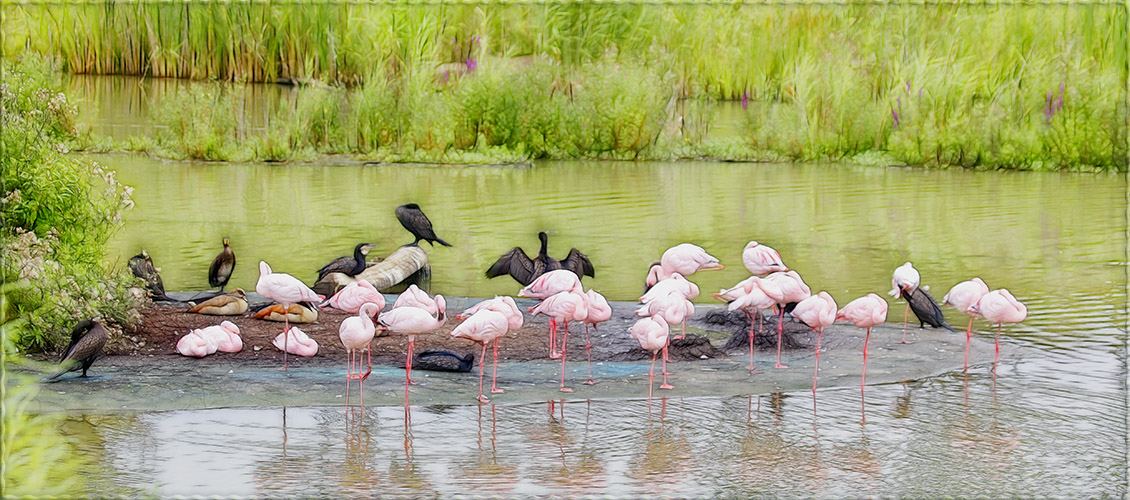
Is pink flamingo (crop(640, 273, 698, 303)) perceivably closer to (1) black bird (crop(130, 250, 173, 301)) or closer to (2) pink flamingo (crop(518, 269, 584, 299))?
(2) pink flamingo (crop(518, 269, 584, 299))

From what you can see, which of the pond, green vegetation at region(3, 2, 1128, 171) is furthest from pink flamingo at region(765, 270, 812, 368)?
green vegetation at region(3, 2, 1128, 171)

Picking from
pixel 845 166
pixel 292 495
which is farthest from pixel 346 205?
pixel 292 495

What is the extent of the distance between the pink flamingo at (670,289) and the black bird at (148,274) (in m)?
3.36

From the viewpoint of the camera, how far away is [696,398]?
6.84 metres

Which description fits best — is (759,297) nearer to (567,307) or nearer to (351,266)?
(567,307)

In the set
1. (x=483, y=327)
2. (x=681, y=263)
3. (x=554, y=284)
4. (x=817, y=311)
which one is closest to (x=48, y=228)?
(x=483, y=327)

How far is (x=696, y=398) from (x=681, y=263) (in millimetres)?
1879

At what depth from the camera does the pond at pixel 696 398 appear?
18.2 ft

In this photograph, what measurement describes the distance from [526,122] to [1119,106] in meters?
9.12

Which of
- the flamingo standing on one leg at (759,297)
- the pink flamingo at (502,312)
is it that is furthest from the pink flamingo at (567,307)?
the flamingo standing on one leg at (759,297)

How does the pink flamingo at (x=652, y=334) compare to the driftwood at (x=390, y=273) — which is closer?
the pink flamingo at (x=652, y=334)

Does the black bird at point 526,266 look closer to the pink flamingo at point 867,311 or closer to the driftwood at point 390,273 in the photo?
the driftwood at point 390,273

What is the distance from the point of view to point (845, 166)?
2075 centimetres

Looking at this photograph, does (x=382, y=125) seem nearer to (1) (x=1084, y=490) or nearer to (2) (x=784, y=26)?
(2) (x=784, y=26)
